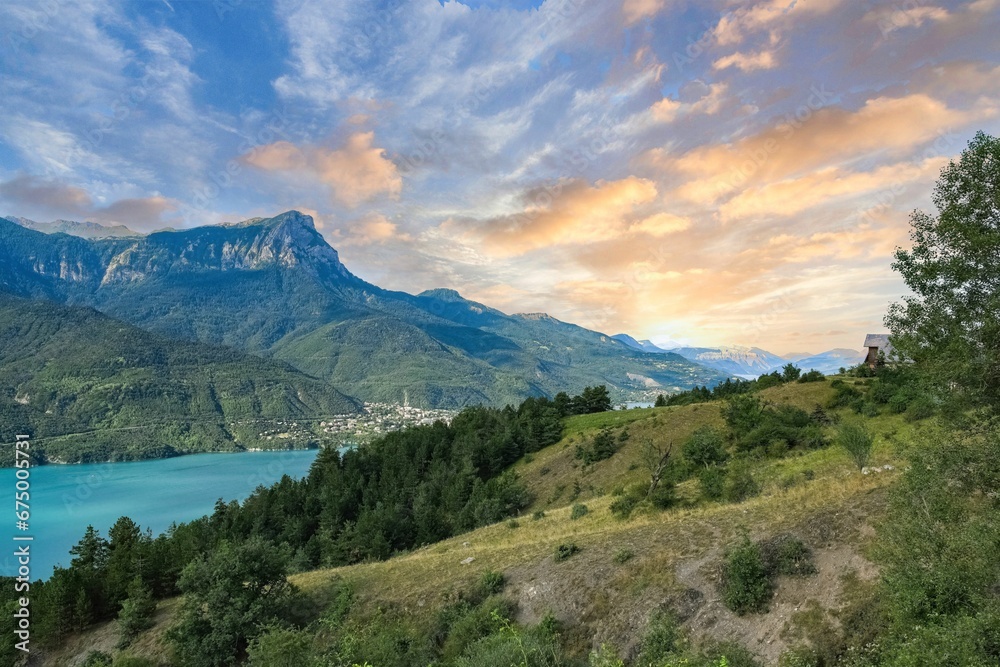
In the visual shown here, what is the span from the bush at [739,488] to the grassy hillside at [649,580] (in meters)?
0.54

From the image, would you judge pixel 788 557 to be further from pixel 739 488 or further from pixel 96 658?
pixel 96 658

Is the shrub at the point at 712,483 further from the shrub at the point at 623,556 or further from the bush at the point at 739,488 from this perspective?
the shrub at the point at 623,556

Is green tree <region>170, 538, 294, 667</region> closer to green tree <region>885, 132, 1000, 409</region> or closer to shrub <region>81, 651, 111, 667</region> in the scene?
shrub <region>81, 651, 111, 667</region>

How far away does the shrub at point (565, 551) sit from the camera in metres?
22.0

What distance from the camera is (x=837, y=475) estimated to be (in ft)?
78.7

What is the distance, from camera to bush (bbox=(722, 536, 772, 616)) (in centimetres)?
1567

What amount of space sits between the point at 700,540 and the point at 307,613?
796 inches

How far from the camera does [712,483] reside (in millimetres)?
28797

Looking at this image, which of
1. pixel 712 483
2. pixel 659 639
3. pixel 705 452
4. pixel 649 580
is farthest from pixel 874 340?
pixel 659 639

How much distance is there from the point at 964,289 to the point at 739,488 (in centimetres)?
1599

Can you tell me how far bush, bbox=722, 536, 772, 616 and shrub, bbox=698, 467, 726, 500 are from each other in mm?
11312

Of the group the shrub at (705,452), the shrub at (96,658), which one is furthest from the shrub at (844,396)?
the shrub at (96,658)

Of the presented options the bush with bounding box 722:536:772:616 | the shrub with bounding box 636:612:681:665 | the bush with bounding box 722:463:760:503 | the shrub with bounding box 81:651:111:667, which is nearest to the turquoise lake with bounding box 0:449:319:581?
the shrub with bounding box 81:651:111:667

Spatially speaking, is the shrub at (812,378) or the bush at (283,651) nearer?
the bush at (283,651)
